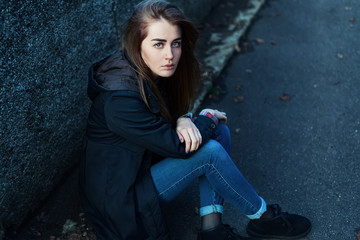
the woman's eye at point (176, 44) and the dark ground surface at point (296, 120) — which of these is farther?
the dark ground surface at point (296, 120)

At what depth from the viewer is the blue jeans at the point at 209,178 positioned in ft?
9.41

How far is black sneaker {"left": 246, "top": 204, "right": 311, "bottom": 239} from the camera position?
3.20m

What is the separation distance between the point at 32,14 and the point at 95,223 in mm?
1585

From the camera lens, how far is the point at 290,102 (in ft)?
15.9

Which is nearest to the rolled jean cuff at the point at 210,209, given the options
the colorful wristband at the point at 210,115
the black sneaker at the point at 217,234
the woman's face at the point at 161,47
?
the black sneaker at the point at 217,234

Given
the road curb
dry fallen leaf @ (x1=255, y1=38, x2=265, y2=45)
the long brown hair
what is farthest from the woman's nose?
dry fallen leaf @ (x1=255, y1=38, x2=265, y2=45)

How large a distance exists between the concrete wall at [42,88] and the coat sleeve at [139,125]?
787mm

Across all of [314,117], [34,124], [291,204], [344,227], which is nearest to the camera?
[34,124]

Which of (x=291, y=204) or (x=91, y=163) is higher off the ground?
(x=91, y=163)

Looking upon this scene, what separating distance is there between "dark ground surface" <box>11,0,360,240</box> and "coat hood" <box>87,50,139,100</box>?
134 centimetres

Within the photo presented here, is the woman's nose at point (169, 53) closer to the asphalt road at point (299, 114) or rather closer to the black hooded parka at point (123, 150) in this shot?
the black hooded parka at point (123, 150)

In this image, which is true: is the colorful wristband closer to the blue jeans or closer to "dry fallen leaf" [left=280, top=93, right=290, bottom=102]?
the blue jeans

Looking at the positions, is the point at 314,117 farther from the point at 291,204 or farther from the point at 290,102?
the point at 291,204

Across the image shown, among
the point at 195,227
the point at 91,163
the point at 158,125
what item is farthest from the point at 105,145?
the point at 195,227
